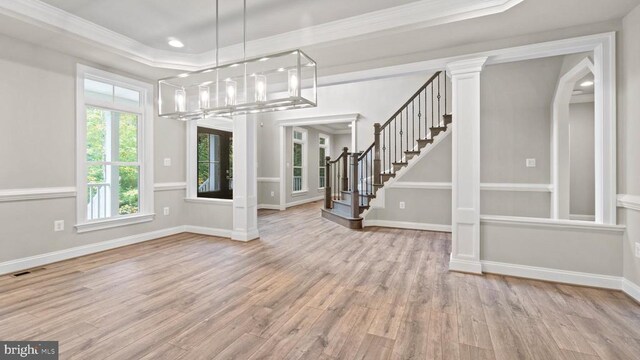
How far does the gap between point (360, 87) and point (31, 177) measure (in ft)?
20.4

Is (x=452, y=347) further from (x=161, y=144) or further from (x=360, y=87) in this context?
(x=360, y=87)

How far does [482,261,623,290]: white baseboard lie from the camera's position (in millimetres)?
2721

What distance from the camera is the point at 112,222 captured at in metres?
4.05

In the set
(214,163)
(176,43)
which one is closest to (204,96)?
(176,43)

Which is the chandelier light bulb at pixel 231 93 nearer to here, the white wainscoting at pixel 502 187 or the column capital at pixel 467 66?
the column capital at pixel 467 66

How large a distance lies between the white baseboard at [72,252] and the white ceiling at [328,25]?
2404 millimetres

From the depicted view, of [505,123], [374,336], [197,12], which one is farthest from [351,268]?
[505,123]

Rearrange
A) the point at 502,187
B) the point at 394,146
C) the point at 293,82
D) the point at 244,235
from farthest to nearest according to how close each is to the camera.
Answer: the point at 394,146
the point at 502,187
the point at 244,235
the point at 293,82

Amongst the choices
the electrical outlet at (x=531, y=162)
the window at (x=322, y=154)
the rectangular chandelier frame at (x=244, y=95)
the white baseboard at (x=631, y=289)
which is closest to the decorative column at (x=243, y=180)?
the rectangular chandelier frame at (x=244, y=95)

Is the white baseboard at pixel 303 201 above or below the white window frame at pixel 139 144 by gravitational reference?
below

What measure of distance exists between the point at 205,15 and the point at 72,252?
3278 mm

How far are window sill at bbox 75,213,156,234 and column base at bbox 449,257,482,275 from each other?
4.37 meters

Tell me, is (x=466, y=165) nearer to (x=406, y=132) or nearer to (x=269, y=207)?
(x=406, y=132)

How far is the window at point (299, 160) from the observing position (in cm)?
906
